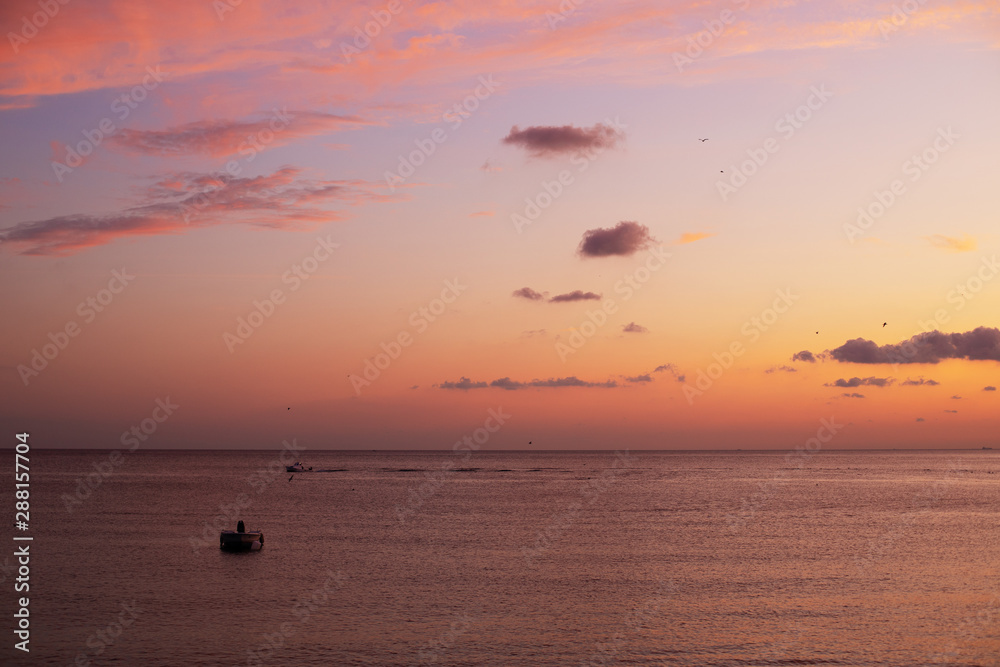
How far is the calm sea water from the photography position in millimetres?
37594

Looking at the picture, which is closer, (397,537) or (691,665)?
(691,665)

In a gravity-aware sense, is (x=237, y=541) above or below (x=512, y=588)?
above

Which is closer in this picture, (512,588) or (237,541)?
(512,588)

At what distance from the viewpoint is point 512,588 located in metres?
50.4

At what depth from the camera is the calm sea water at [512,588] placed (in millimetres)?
37594

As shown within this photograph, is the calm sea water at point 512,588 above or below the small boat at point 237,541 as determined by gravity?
below

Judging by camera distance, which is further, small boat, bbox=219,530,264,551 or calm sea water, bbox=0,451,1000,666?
small boat, bbox=219,530,264,551

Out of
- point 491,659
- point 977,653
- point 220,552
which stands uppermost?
point 220,552

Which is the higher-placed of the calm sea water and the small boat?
the small boat

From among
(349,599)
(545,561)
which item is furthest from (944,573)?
(349,599)

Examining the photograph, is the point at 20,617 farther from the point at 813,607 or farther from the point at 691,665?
the point at 813,607

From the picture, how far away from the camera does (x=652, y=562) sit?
60.7 meters

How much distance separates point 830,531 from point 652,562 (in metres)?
29.0

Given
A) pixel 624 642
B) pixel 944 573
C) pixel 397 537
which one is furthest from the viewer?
pixel 397 537
